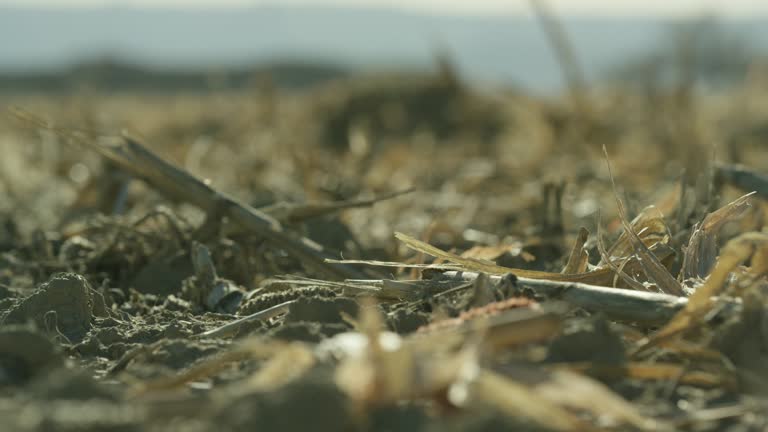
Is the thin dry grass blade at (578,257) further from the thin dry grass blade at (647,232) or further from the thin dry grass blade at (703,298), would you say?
the thin dry grass blade at (703,298)

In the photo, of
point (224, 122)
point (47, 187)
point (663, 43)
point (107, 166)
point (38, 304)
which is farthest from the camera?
point (663, 43)

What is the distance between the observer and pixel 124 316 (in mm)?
1792

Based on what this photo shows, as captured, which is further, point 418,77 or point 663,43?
point 663,43

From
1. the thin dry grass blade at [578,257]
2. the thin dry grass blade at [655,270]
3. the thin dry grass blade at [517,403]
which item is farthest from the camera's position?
the thin dry grass blade at [578,257]

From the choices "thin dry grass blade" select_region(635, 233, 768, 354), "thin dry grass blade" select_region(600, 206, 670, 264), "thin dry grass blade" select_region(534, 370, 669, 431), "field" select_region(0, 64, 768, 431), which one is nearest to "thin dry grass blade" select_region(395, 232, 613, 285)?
"field" select_region(0, 64, 768, 431)

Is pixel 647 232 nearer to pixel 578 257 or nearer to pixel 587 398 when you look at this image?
pixel 578 257

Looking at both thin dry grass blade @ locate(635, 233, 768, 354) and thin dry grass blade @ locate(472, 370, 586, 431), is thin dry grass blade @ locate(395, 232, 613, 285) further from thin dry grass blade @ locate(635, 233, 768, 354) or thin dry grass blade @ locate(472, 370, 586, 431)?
thin dry grass blade @ locate(472, 370, 586, 431)

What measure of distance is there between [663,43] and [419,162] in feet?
80.4

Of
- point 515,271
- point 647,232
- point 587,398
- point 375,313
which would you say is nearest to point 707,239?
point 647,232

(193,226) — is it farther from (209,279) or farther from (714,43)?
(714,43)

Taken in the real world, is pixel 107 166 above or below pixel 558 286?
above

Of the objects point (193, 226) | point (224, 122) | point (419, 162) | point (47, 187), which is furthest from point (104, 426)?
point (224, 122)

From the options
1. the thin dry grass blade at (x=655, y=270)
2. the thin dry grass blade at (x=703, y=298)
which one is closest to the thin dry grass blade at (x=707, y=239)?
the thin dry grass blade at (x=655, y=270)

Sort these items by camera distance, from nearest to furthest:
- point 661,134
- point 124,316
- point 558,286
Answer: point 558,286 < point 124,316 < point 661,134
